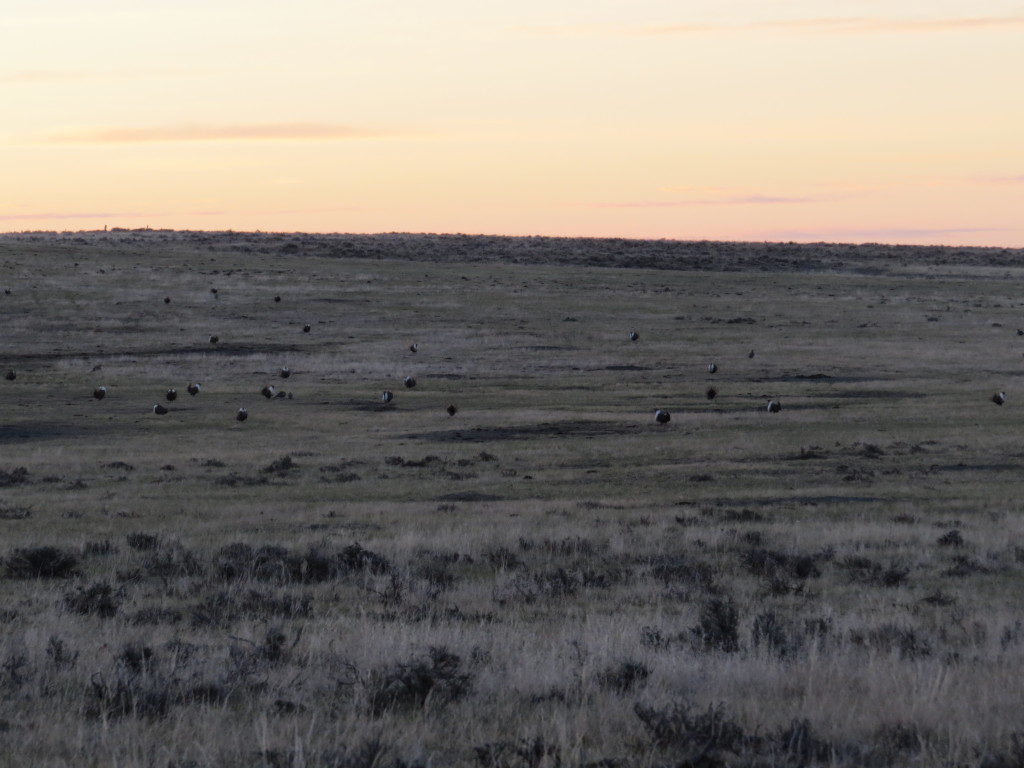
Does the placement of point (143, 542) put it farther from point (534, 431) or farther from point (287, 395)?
point (287, 395)

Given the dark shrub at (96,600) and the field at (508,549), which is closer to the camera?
the field at (508,549)

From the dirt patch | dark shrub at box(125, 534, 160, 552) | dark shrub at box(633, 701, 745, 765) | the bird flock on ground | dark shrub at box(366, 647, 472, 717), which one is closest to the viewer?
dark shrub at box(633, 701, 745, 765)

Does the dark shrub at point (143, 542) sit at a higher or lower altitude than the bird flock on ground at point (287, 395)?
higher

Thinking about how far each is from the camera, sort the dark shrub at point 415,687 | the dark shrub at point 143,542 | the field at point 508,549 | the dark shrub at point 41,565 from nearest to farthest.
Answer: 1. the field at point 508,549
2. the dark shrub at point 415,687
3. the dark shrub at point 41,565
4. the dark shrub at point 143,542

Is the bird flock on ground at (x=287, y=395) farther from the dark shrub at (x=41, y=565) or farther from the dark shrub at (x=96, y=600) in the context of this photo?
the dark shrub at (x=96, y=600)

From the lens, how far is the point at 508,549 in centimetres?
1627

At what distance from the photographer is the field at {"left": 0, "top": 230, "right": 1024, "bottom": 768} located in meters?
6.77

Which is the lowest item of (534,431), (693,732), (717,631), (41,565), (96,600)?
(534,431)

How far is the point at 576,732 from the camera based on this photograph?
6.51 m

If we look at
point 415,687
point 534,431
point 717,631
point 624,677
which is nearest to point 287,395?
point 534,431

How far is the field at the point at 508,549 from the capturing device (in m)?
6.77

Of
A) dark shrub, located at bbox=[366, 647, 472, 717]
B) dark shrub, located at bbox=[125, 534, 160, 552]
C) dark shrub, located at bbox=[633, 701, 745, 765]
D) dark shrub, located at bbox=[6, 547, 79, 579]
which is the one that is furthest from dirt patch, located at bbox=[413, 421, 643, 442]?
dark shrub, located at bbox=[633, 701, 745, 765]

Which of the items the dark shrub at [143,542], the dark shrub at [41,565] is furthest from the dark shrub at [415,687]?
the dark shrub at [143,542]

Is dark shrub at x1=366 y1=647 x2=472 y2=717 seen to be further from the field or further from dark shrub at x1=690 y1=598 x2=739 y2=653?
dark shrub at x1=690 y1=598 x2=739 y2=653
